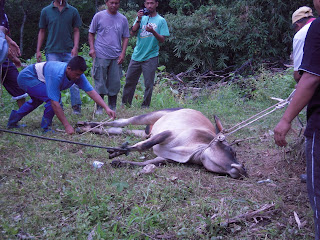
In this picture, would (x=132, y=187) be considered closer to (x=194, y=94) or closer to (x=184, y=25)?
(x=194, y=94)

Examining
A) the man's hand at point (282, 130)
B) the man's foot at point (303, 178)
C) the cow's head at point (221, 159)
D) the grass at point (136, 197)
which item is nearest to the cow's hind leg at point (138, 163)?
the grass at point (136, 197)

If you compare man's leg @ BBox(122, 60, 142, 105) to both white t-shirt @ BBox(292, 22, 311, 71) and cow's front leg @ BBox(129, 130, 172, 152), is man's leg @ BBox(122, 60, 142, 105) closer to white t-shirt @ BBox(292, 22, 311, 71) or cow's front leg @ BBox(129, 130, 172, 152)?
cow's front leg @ BBox(129, 130, 172, 152)

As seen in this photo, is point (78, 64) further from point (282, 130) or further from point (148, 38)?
point (282, 130)

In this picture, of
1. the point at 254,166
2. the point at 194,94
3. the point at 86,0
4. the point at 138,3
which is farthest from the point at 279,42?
the point at 254,166

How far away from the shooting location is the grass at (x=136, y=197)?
3094mm

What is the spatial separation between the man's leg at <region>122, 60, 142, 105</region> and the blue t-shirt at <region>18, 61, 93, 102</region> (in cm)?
198

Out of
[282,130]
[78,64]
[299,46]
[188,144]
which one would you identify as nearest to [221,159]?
[188,144]

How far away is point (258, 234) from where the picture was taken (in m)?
3.10

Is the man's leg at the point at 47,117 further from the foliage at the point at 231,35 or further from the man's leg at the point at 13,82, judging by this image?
the foliage at the point at 231,35

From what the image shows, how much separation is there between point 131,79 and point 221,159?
4.00 m

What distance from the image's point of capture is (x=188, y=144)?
16.6ft

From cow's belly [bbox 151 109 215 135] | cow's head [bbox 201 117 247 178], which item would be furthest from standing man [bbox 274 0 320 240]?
cow's belly [bbox 151 109 215 135]

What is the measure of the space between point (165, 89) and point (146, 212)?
7.08m

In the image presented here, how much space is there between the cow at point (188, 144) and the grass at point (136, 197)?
0.48 ft
